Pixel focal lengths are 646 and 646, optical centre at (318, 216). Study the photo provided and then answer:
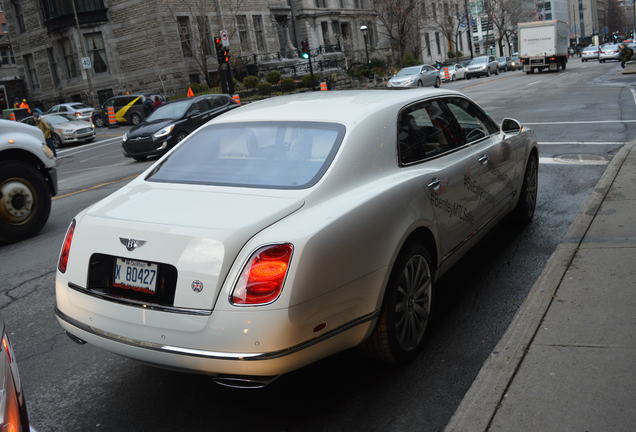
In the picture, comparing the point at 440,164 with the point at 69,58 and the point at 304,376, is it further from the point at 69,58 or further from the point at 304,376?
the point at 69,58

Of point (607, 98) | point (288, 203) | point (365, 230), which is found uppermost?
point (288, 203)

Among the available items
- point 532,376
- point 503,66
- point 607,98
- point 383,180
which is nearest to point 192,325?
point 383,180

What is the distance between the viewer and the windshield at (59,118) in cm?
2817

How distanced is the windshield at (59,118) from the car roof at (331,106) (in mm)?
25663

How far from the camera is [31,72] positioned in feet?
165

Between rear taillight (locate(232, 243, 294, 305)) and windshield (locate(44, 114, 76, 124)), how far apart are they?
2745 cm

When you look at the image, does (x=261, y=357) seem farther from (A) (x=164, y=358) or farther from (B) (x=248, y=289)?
(A) (x=164, y=358)

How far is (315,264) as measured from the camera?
3143 millimetres

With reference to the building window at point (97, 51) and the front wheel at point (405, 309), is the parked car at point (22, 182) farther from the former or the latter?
the building window at point (97, 51)

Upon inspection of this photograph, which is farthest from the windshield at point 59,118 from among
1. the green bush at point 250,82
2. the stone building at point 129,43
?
the green bush at point 250,82

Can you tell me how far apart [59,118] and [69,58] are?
63.9 feet

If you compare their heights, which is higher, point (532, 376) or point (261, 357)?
point (261, 357)

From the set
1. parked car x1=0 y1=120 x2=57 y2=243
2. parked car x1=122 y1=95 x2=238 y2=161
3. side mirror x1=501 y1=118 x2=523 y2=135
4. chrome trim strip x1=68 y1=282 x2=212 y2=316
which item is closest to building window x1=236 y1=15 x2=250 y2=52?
parked car x1=122 y1=95 x2=238 y2=161

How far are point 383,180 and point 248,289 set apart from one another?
125 centimetres
